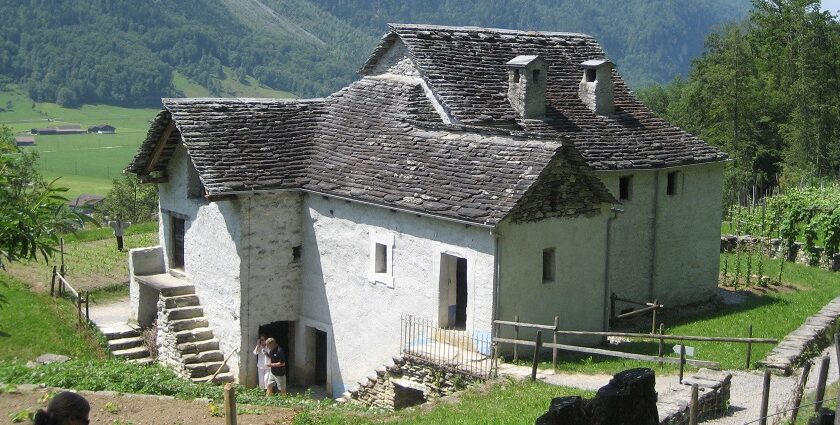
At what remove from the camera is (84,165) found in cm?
13588

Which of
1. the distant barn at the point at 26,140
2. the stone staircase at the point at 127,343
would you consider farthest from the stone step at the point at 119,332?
the distant barn at the point at 26,140

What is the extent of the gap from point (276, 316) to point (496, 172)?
24.3 ft

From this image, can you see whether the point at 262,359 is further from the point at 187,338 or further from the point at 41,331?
the point at 41,331

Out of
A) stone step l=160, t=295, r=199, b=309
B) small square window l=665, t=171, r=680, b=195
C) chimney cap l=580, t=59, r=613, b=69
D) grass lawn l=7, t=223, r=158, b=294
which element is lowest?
grass lawn l=7, t=223, r=158, b=294

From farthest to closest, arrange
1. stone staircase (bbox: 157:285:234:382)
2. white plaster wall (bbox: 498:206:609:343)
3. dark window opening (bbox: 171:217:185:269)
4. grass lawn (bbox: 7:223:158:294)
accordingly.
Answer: grass lawn (bbox: 7:223:158:294) < dark window opening (bbox: 171:217:185:269) < stone staircase (bbox: 157:285:234:382) < white plaster wall (bbox: 498:206:609:343)

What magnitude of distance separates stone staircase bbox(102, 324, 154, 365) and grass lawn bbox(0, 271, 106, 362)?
0.34 meters

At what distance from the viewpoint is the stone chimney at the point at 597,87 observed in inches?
1134

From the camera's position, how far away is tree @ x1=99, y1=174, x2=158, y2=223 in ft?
226

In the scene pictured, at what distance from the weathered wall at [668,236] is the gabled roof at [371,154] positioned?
173 inches

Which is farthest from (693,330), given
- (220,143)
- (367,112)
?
(220,143)

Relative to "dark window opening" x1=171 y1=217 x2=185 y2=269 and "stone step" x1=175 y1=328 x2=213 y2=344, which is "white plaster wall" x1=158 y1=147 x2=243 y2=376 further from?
"dark window opening" x1=171 y1=217 x2=185 y2=269

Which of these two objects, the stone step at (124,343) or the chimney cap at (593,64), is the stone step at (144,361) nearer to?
the stone step at (124,343)

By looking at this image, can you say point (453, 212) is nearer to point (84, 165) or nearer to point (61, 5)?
point (84, 165)

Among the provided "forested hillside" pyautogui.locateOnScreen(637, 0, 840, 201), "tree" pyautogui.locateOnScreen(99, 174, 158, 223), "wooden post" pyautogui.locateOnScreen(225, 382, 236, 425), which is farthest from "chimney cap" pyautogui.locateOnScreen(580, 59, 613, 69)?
"tree" pyautogui.locateOnScreen(99, 174, 158, 223)
